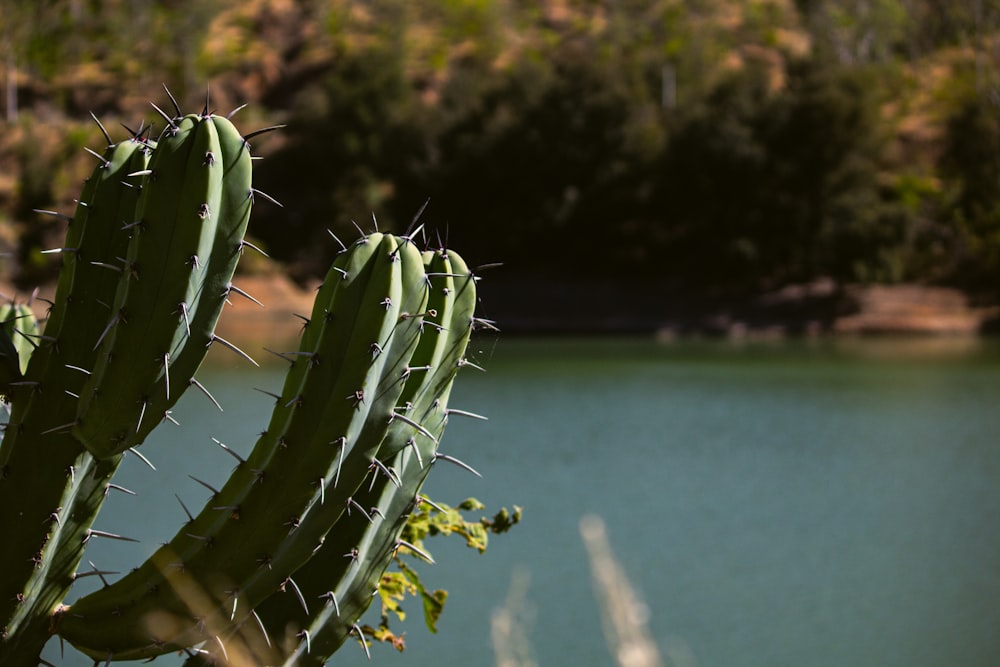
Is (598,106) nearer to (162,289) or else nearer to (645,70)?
(645,70)

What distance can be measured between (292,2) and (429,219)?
1114 inches

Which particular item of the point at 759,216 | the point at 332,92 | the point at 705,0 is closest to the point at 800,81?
the point at 759,216

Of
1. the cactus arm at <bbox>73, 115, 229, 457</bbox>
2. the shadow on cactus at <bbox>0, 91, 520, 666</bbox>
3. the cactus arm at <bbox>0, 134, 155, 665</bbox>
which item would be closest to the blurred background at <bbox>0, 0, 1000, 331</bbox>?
the cactus arm at <bbox>0, 134, 155, 665</bbox>

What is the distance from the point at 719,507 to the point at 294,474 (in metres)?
11.7

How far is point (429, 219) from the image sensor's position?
49.6m

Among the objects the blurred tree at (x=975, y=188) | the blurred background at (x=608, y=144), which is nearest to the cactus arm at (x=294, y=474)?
the blurred background at (x=608, y=144)

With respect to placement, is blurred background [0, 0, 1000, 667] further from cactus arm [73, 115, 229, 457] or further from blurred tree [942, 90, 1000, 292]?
cactus arm [73, 115, 229, 457]

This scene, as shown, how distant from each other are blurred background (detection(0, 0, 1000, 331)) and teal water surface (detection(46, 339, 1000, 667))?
14.3 m

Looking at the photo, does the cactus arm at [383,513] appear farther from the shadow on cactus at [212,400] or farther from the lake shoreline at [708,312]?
the lake shoreline at [708,312]

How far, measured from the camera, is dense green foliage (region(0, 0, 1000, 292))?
137ft

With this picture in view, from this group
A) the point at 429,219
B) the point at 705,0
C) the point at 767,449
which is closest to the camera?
the point at 767,449

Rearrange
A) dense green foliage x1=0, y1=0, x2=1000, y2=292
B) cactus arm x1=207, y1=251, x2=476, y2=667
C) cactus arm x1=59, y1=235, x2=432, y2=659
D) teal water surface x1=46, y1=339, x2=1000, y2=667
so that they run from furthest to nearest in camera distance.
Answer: dense green foliage x1=0, y1=0, x2=1000, y2=292 < teal water surface x1=46, y1=339, x2=1000, y2=667 < cactus arm x1=207, y1=251, x2=476, y2=667 < cactus arm x1=59, y1=235, x2=432, y2=659

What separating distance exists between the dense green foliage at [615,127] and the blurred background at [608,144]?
10 centimetres

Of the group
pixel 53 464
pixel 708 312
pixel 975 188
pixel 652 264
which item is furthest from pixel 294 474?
pixel 975 188
